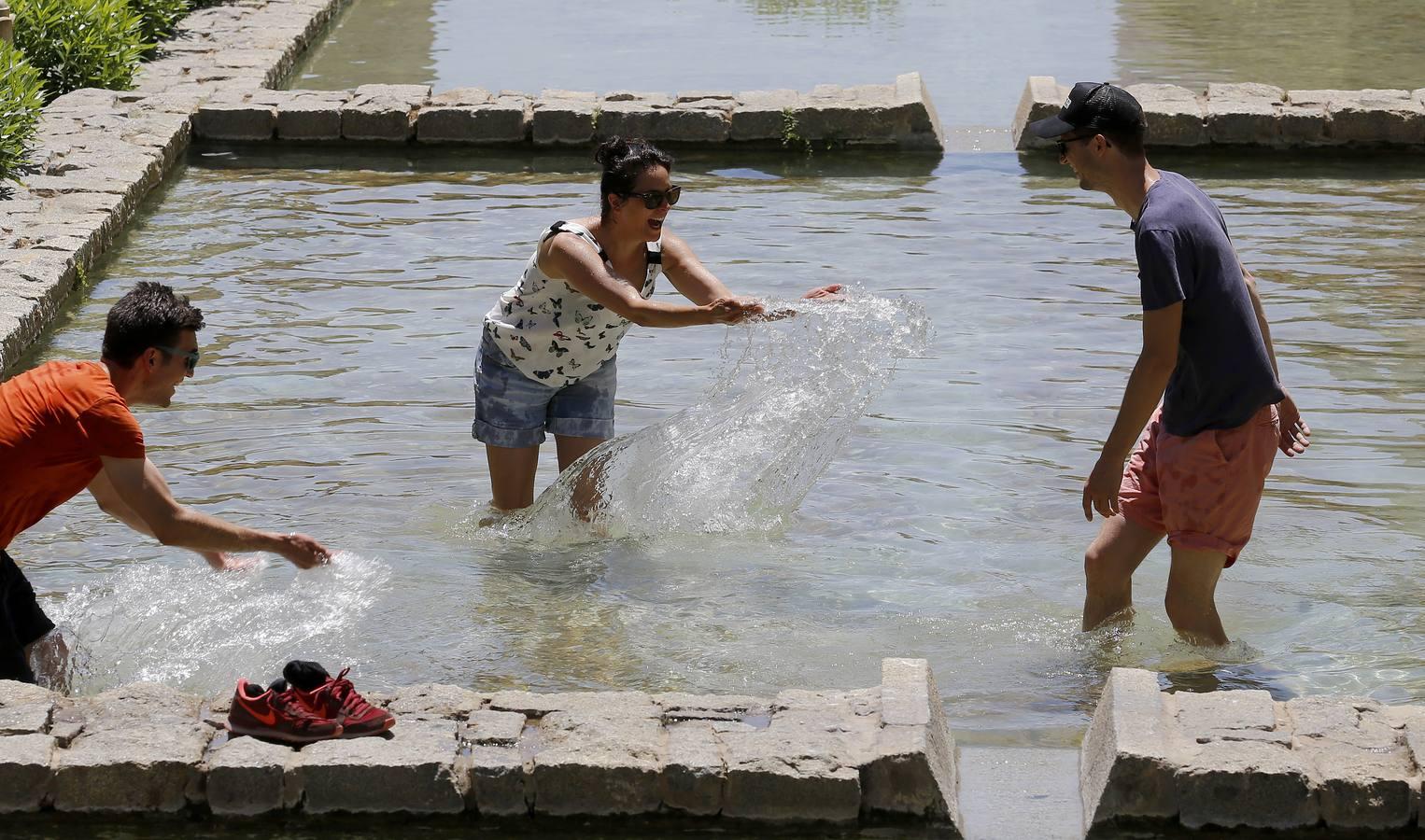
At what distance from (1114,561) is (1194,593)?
0.83 ft

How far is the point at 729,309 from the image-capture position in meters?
5.77

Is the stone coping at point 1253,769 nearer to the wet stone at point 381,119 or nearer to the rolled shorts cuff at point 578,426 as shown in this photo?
the rolled shorts cuff at point 578,426

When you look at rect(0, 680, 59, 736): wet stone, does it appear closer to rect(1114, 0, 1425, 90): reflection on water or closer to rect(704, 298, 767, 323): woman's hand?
rect(704, 298, 767, 323): woman's hand

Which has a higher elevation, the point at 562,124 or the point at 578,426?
the point at 578,426

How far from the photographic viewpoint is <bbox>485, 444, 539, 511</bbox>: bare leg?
20.8ft

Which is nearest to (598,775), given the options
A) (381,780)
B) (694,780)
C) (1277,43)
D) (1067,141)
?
(694,780)

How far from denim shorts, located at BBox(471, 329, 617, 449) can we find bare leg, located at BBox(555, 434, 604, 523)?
0.04 meters

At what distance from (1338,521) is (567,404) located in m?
3.03

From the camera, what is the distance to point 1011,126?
14.4 meters

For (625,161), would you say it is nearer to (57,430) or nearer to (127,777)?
(57,430)

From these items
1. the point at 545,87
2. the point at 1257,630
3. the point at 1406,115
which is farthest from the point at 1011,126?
the point at 1257,630

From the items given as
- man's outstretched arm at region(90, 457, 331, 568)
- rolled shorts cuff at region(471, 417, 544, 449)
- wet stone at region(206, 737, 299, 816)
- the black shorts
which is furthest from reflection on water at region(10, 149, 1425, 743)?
wet stone at region(206, 737, 299, 816)

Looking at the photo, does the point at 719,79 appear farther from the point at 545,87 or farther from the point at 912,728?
the point at 912,728

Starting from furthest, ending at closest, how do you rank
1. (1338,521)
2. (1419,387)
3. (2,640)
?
(1419,387), (1338,521), (2,640)
